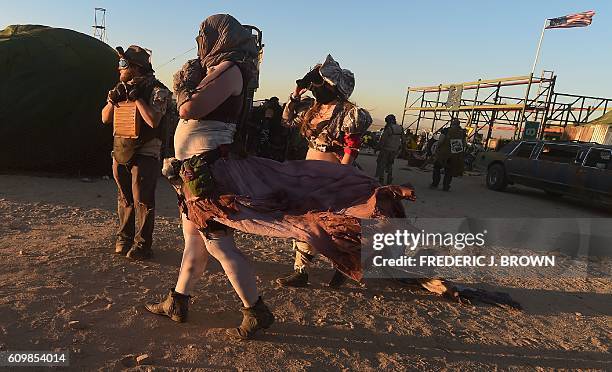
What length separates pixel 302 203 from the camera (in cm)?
259

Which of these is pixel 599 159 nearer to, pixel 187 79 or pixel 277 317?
pixel 277 317

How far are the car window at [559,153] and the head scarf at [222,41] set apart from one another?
409 inches

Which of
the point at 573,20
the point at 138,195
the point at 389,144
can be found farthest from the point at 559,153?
the point at 573,20

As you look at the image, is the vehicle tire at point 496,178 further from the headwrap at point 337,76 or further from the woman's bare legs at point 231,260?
the woman's bare legs at point 231,260

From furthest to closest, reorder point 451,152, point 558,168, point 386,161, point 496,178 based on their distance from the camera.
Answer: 1. point 496,178
2. point 386,161
3. point 451,152
4. point 558,168

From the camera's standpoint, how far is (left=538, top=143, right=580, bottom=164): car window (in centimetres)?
1038

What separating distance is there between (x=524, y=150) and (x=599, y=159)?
253 centimetres

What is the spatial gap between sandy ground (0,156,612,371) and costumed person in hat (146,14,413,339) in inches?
12.6

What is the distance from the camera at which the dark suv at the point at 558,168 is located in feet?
31.4

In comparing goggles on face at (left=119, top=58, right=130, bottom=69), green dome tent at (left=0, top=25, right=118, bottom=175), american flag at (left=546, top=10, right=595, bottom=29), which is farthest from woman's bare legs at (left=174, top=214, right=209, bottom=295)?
american flag at (left=546, top=10, right=595, bottom=29)

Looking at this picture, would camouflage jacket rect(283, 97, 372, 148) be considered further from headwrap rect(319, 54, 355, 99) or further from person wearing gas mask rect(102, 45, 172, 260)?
person wearing gas mask rect(102, 45, 172, 260)

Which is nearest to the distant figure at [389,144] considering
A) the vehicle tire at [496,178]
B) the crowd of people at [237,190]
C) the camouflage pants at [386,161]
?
the camouflage pants at [386,161]

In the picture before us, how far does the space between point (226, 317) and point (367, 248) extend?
1.24 meters

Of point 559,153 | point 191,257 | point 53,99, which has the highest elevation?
point 559,153
